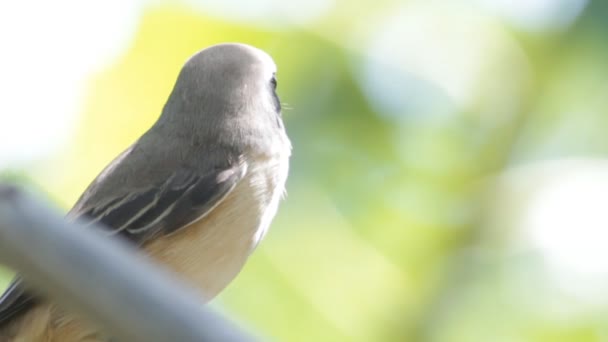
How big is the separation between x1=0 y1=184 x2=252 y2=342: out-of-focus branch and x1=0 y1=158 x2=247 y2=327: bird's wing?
212 cm

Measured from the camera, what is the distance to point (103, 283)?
0.79 meters

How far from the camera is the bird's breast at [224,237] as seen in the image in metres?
2.83

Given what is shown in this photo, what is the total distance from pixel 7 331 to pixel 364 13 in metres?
2.73

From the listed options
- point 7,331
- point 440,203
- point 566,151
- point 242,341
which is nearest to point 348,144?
point 440,203

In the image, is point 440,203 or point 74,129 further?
point 74,129

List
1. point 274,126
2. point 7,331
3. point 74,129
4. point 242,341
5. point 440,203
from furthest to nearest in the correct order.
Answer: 1. point 74,129
2. point 440,203
3. point 274,126
4. point 7,331
5. point 242,341

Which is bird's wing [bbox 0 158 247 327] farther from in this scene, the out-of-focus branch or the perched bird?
the out-of-focus branch

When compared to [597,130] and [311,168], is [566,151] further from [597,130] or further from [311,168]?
[311,168]

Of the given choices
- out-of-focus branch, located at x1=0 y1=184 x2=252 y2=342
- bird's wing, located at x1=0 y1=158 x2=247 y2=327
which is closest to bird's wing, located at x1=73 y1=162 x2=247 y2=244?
bird's wing, located at x1=0 y1=158 x2=247 y2=327

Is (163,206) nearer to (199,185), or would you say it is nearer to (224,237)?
(199,185)

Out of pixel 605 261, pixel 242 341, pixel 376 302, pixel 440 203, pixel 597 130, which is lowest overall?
pixel 242 341

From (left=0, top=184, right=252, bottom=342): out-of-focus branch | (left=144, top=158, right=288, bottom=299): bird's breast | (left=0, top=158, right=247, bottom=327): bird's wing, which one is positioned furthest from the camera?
(left=0, top=158, right=247, bottom=327): bird's wing

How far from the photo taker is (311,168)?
185 inches

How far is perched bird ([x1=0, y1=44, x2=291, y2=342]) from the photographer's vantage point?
9.36 ft
